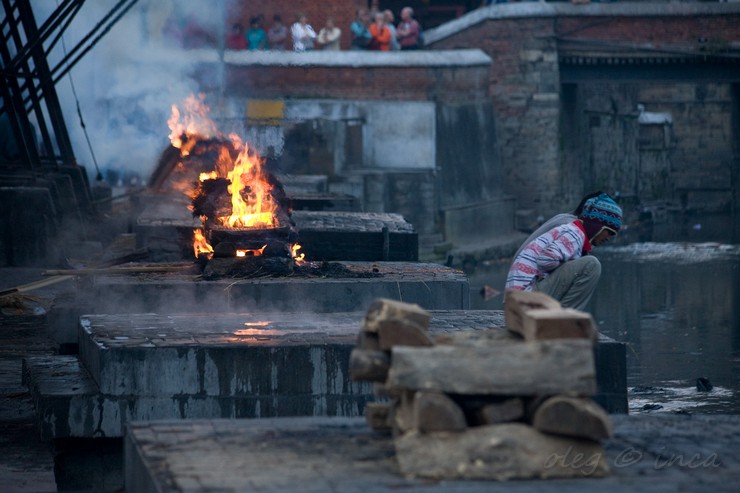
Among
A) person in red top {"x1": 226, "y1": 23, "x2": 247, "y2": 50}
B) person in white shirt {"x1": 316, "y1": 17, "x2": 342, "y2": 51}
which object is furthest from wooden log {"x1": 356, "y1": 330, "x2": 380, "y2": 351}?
person in white shirt {"x1": 316, "y1": 17, "x2": 342, "y2": 51}

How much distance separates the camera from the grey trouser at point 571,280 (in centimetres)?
897

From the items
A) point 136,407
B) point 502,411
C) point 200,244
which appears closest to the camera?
point 502,411

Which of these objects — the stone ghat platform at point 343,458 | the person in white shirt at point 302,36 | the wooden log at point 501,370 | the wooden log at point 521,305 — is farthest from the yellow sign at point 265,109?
the wooden log at point 501,370

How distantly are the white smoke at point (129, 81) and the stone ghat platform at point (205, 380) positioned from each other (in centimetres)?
1575

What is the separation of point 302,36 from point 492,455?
26378 millimetres

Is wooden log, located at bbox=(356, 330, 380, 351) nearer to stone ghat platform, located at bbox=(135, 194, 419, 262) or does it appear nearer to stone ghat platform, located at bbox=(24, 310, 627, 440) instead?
stone ghat platform, located at bbox=(24, 310, 627, 440)

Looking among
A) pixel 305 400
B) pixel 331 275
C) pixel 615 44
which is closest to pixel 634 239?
pixel 615 44

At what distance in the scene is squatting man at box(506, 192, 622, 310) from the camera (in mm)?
8961

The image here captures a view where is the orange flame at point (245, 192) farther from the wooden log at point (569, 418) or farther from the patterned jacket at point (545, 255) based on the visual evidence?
the wooden log at point (569, 418)

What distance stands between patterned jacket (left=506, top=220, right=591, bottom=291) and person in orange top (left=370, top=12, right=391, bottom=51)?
22684 millimetres

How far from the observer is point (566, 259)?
29.6ft

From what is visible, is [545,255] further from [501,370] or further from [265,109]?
[265,109]

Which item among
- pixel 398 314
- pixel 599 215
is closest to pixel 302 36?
pixel 599 215

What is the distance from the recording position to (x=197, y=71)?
2847 cm
